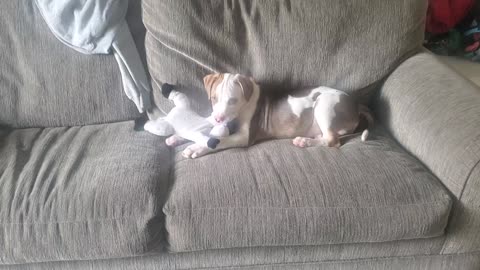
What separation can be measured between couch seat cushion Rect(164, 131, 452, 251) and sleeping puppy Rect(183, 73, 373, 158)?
0.23m

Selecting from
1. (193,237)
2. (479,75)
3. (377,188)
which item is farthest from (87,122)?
(479,75)

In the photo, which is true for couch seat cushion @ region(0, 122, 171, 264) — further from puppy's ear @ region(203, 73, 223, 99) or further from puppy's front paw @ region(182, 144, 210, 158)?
puppy's ear @ region(203, 73, 223, 99)

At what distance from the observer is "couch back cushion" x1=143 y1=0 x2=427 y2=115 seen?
64.7 inches

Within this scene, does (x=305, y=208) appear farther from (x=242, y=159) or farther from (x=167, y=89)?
(x=167, y=89)

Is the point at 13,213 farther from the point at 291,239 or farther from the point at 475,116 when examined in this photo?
the point at 475,116

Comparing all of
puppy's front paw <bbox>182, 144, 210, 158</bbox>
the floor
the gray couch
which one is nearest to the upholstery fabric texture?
the gray couch

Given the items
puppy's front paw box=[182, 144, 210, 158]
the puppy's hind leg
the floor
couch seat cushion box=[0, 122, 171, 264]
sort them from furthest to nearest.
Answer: the floor < the puppy's hind leg < puppy's front paw box=[182, 144, 210, 158] < couch seat cushion box=[0, 122, 171, 264]

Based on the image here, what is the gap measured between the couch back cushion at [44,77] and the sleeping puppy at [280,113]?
42 centimetres

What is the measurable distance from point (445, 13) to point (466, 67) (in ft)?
1.03

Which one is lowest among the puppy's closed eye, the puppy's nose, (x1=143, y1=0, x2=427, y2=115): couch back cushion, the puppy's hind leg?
the puppy's hind leg

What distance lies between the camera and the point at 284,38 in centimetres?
165

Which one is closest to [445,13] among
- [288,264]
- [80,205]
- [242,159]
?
[242,159]

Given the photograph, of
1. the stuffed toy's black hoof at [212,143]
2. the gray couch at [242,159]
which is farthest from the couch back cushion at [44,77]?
the stuffed toy's black hoof at [212,143]

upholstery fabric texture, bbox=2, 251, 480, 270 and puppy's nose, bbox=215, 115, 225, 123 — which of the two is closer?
upholstery fabric texture, bbox=2, 251, 480, 270
